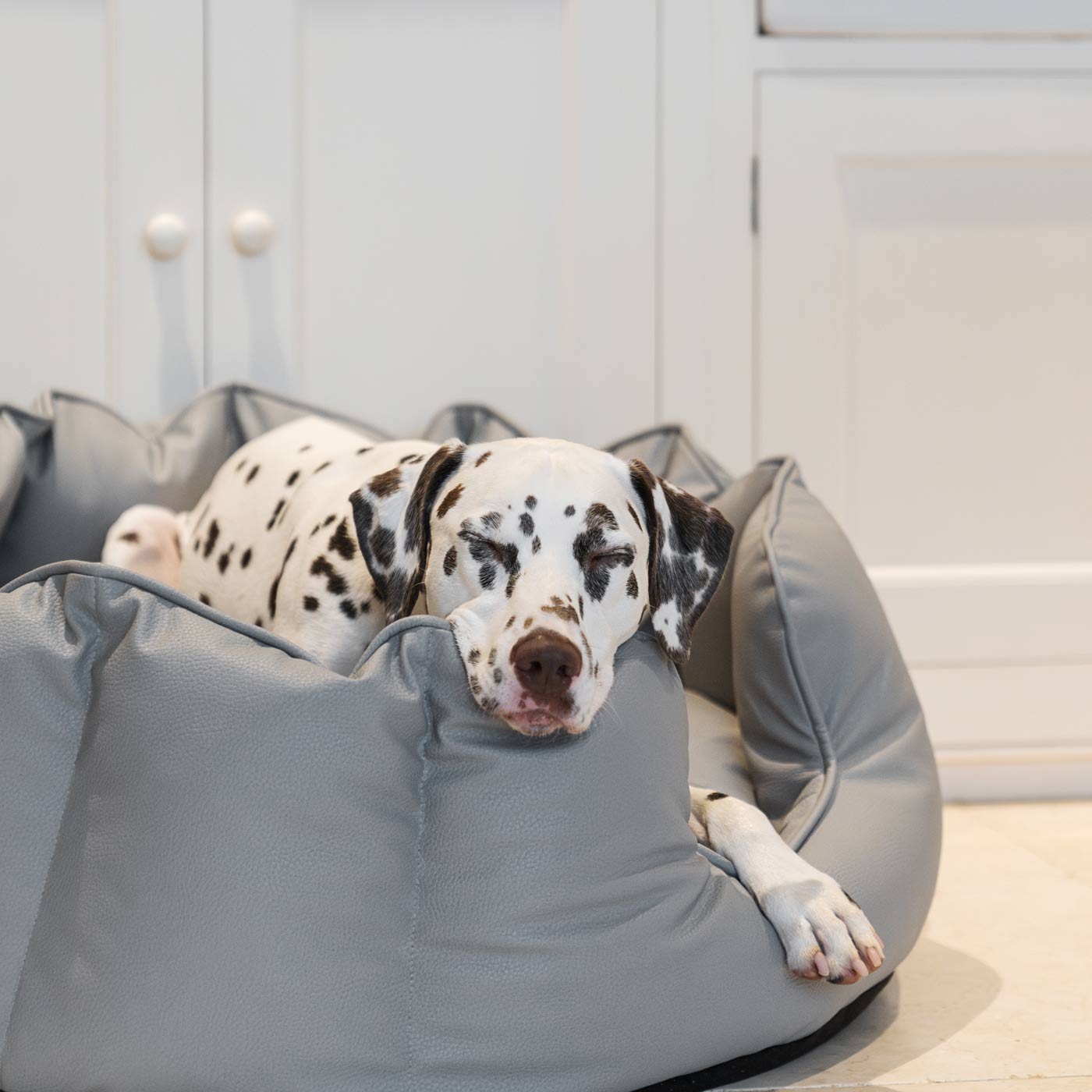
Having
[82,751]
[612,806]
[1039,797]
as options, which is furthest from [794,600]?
[1039,797]

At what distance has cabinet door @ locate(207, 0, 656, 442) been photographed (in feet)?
8.62

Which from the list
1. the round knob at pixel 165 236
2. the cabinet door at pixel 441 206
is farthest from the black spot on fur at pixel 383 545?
the round knob at pixel 165 236

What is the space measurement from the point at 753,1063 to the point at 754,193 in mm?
1928

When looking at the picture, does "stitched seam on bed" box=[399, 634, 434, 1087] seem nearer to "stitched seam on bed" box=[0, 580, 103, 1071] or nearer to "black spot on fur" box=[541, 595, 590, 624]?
"black spot on fur" box=[541, 595, 590, 624]

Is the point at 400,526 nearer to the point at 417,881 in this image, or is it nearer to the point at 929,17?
the point at 417,881

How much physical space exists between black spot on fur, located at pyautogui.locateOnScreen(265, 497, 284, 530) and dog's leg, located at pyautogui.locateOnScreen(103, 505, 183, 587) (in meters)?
0.26

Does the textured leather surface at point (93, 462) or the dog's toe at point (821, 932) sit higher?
the textured leather surface at point (93, 462)

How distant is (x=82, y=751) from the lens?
4.13 ft

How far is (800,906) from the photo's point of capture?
1.38m

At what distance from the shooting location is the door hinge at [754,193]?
2.70 metres

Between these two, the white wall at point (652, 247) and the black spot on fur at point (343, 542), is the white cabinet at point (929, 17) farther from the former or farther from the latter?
the black spot on fur at point (343, 542)

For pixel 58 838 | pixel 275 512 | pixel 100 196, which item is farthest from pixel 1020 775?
pixel 100 196

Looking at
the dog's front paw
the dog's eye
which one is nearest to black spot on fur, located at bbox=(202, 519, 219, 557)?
the dog's eye

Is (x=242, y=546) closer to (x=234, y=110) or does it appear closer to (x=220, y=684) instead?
(x=220, y=684)
